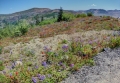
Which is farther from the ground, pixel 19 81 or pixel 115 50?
pixel 115 50

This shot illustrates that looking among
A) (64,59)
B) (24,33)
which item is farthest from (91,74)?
(24,33)

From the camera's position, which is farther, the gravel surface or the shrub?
the shrub

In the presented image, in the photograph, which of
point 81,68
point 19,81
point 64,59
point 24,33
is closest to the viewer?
point 19,81

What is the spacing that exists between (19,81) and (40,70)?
1.40m

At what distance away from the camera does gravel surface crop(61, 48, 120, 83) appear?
8250 mm

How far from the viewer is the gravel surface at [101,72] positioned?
8250 millimetres

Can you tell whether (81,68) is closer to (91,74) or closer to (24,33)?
(91,74)

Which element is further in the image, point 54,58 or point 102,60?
point 54,58

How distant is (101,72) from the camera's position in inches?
349

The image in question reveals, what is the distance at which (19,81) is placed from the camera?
877 cm

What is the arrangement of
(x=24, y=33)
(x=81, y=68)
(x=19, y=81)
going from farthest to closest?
1. (x=24, y=33)
2. (x=81, y=68)
3. (x=19, y=81)

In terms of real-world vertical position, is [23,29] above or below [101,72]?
above

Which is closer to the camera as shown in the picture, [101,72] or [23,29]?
[101,72]

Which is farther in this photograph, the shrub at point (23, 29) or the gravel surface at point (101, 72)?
the shrub at point (23, 29)
